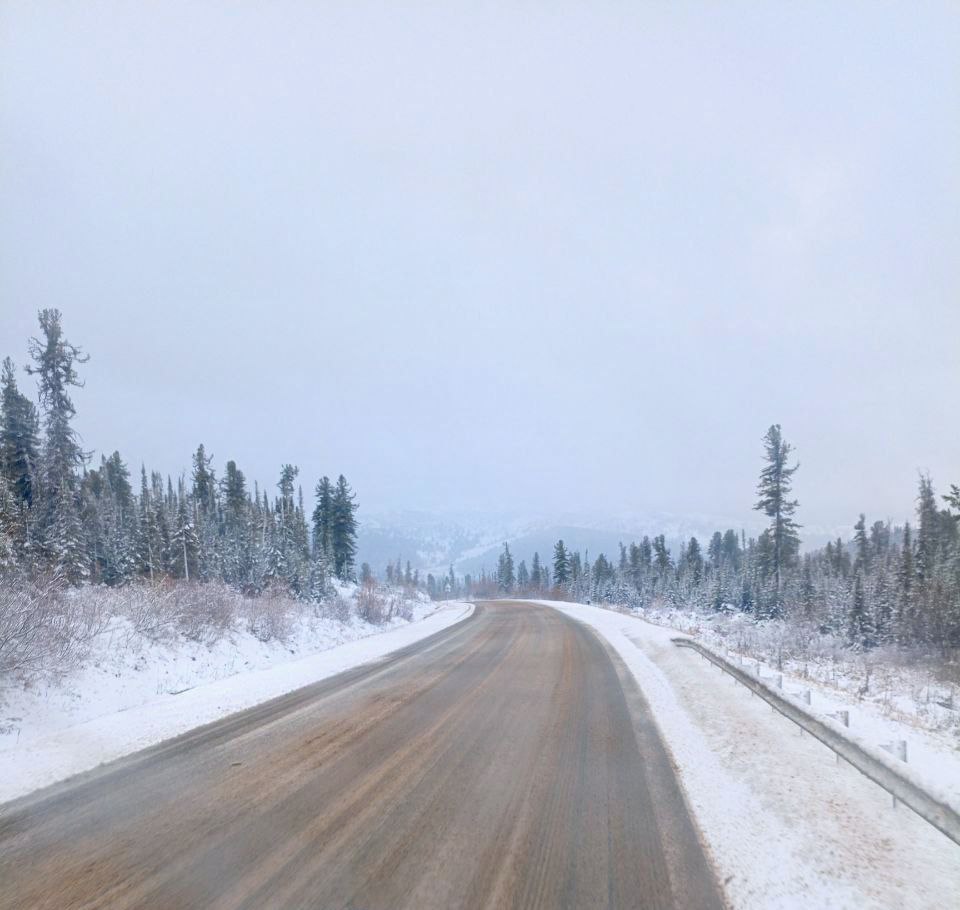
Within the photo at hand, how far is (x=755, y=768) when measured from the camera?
19.3 feet

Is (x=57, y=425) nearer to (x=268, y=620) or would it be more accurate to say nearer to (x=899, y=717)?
(x=268, y=620)

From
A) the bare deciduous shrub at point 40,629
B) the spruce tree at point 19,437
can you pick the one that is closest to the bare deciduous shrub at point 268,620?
the bare deciduous shrub at point 40,629

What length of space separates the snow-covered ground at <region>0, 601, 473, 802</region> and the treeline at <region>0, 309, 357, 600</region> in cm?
359

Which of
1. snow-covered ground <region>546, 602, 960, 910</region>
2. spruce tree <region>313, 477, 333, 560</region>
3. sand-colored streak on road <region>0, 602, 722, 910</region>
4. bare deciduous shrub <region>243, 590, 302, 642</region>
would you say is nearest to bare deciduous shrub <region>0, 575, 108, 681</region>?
sand-colored streak on road <region>0, 602, 722, 910</region>

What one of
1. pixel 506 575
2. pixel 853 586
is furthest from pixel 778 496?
pixel 506 575

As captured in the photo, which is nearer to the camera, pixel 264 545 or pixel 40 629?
pixel 40 629

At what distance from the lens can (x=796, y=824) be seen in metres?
4.56

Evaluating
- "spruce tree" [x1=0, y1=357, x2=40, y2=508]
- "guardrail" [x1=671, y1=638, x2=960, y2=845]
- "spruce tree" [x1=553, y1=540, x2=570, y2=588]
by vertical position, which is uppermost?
"spruce tree" [x1=0, y1=357, x2=40, y2=508]

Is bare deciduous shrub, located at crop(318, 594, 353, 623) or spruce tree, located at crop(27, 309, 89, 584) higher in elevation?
spruce tree, located at crop(27, 309, 89, 584)

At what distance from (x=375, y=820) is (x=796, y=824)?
137 inches

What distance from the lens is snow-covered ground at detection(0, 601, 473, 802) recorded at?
6715mm

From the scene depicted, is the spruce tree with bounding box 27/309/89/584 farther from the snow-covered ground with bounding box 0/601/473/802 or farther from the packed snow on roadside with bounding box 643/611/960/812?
the packed snow on roadside with bounding box 643/611/960/812

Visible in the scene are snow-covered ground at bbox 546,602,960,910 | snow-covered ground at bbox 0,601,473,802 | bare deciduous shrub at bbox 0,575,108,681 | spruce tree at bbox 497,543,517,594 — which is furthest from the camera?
spruce tree at bbox 497,543,517,594

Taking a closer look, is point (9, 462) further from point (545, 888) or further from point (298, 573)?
point (545, 888)
